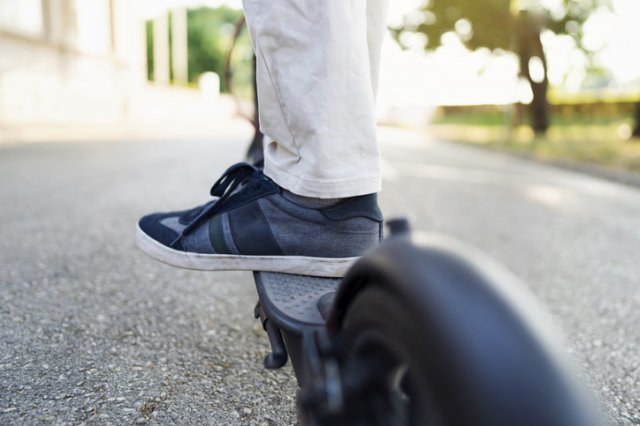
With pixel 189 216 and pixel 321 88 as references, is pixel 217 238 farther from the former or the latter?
pixel 321 88

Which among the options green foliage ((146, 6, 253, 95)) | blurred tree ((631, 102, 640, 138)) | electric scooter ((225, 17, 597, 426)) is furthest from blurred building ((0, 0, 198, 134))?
green foliage ((146, 6, 253, 95))

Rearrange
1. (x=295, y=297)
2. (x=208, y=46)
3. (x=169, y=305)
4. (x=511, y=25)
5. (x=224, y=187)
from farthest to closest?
1. (x=208, y=46)
2. (x=511, y=25)
3. (x=169, y=305)
4. (x=224, y=187)
5. (x=295, y=297)

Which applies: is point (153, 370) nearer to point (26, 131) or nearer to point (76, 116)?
point (26, 131)

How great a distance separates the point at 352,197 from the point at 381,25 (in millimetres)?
386

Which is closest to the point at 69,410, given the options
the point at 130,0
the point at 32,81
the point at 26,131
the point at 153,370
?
the point at 153,370

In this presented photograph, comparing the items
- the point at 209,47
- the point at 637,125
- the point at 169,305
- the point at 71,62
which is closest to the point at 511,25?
the point at 637,125

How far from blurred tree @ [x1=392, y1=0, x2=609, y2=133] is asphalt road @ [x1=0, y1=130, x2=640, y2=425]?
10695mm

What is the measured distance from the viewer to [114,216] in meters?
2.53

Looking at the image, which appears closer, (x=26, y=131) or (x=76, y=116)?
(x=26, y=131)

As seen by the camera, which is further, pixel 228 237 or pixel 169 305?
pixel 169 305

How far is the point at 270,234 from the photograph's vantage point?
3.19 feet

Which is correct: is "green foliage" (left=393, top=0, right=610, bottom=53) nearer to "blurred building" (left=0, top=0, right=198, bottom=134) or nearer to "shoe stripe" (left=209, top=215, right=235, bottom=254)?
"blurred building" (left=0, top=0, right=198, bottom=134)

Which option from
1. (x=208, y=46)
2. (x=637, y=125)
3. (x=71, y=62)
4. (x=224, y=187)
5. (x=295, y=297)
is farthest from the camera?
(x=208, y=46)

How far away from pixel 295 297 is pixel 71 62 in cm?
993
